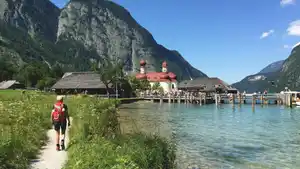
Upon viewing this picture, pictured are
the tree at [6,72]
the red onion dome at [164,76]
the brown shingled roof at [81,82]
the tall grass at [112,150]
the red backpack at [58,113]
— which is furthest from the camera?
the red onion dome at [164,76]

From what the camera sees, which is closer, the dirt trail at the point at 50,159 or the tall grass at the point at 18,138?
the tall grass at the point at 18,138

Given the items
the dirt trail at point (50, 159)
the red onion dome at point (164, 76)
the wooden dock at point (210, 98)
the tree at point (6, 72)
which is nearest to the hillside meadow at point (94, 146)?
the dirt trail at point (50, 159)

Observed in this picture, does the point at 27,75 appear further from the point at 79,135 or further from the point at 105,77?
the point at 79,135

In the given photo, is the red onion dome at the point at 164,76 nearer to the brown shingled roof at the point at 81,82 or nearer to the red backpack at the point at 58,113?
the brown shingled roof at the point at 81,82

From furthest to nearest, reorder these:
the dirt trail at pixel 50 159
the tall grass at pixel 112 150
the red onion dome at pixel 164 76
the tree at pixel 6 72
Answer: the red onion dome at pixel 164 76, the tree at pixel 6 72, the dirt trail at pixel 50 159, the tall grass at pixel 112 150

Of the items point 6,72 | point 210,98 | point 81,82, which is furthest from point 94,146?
point 6,72

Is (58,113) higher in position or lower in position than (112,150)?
higher

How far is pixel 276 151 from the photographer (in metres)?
21.2

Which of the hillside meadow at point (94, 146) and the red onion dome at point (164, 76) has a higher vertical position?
the red onion dome at point (164, 76)

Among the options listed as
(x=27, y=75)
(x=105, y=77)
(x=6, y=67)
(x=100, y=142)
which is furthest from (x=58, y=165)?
(x=6, y=67)

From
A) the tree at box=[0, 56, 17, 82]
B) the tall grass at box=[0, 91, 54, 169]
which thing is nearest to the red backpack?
the tall grass at box=[0, 91, 54, 169]

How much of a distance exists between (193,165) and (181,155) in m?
2.39

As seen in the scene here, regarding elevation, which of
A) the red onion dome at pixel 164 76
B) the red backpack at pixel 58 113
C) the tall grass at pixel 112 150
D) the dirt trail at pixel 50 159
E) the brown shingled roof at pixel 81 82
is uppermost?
the red onion dome at pixel 164 76

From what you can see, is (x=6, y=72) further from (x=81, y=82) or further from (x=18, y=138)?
(x=18, y=138)
